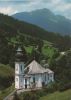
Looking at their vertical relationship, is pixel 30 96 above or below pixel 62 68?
below

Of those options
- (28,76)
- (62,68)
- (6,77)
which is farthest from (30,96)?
(6,77)

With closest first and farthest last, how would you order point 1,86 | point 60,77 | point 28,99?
1. point 28,99
2. point 60,77
3. point 1,86

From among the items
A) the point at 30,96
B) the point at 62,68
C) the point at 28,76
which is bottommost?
the point at 30,96

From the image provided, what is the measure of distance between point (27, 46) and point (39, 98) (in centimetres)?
7001

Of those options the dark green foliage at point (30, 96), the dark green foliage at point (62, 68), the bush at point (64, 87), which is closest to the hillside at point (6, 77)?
the dark green foliage at point (62, 68)

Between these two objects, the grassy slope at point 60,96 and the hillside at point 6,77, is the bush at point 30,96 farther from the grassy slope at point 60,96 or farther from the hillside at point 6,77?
the hillside at point 6,77

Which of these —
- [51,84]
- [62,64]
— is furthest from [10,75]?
[51,84]

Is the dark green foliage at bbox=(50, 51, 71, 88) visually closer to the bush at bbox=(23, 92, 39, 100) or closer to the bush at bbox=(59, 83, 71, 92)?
the bush at bbox=(59, 83, 71, 92)

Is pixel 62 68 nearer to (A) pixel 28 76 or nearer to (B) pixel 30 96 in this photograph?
(A) pixel 28 76

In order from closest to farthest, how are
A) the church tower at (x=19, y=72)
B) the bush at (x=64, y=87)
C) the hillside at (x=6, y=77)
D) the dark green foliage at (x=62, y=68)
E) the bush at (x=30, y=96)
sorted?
the bush at (x=30, y=96) < the bush at (x=64, y=87) < the church tower at (x=19, y=72) < the dark green foliage at (x=62, y=68) < the hillside at (x=6, y=77)

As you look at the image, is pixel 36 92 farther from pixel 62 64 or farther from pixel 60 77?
pixel 62 64

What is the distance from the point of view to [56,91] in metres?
57.5

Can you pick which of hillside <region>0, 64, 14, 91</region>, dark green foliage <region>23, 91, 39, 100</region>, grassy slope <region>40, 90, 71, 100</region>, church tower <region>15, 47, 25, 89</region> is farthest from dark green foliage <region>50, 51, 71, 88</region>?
dark green foliage <region>23, 91, 39, 100</region>

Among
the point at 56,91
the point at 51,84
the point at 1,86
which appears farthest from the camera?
the point at 1,86
